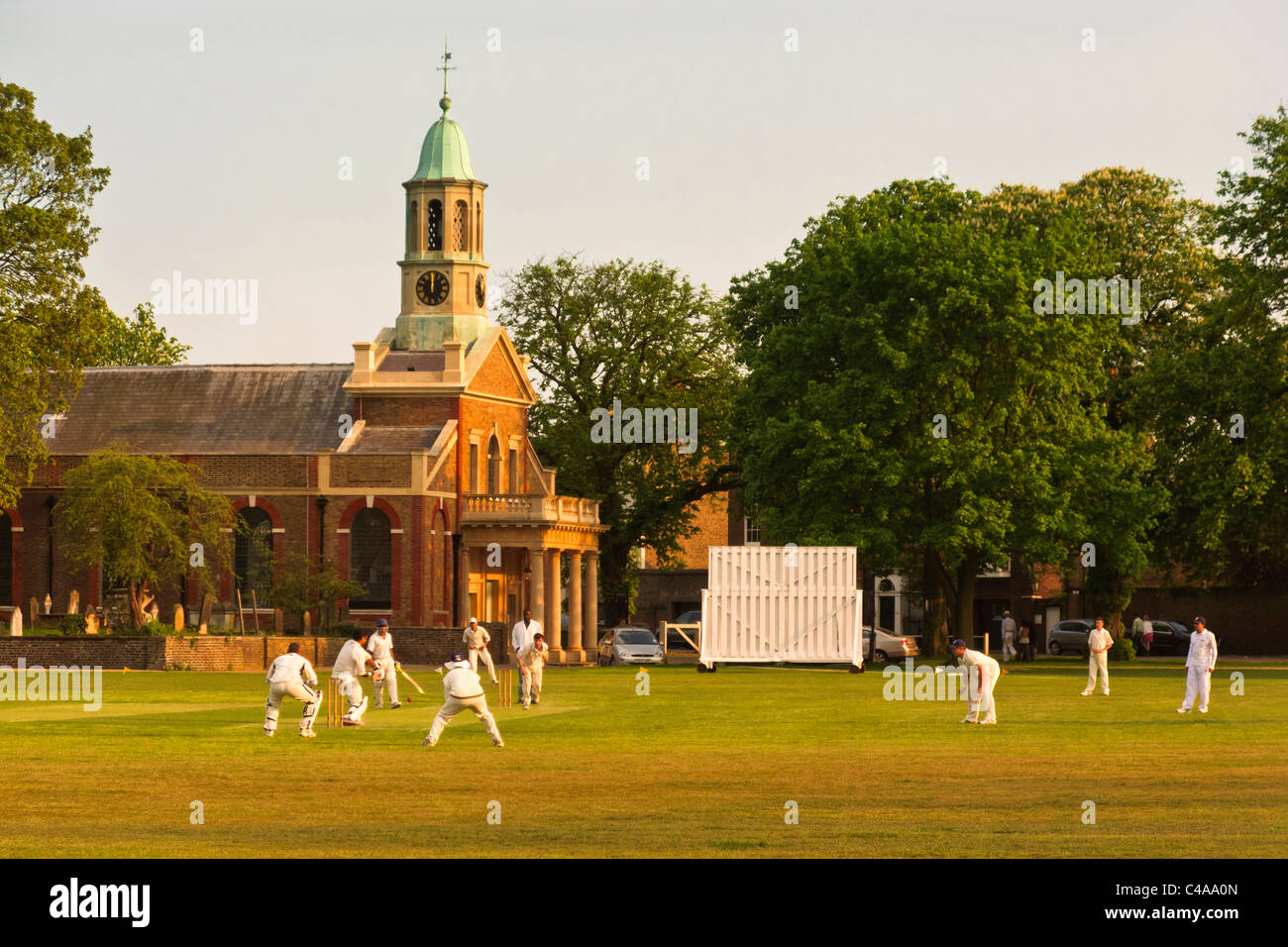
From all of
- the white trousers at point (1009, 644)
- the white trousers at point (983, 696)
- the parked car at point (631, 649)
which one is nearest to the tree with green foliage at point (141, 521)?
the parked car at point (631, 649)

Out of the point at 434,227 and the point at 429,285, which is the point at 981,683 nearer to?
the point at 429,285

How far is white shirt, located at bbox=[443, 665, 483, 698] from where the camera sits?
2745 centimetres

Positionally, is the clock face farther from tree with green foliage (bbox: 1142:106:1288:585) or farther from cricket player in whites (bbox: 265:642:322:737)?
cricket player in whites (bbox: 265:642:322:737)

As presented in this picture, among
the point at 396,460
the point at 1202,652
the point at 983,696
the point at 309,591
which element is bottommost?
the point at 983,696

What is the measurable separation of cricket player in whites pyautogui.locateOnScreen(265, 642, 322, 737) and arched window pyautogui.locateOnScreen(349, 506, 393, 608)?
43.1 meters

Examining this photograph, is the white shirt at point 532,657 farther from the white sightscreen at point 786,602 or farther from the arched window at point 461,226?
the arched window at point 461,226

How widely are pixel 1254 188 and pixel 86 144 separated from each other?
32539mm

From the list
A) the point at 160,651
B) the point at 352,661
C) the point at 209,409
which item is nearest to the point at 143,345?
the point at 209,409

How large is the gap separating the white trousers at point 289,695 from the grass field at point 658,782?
1.11 feet

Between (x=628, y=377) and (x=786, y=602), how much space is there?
1057 inches

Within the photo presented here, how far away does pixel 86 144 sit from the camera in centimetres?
5806

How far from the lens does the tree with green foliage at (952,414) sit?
60.1 metres

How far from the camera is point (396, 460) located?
72938 millimetres
